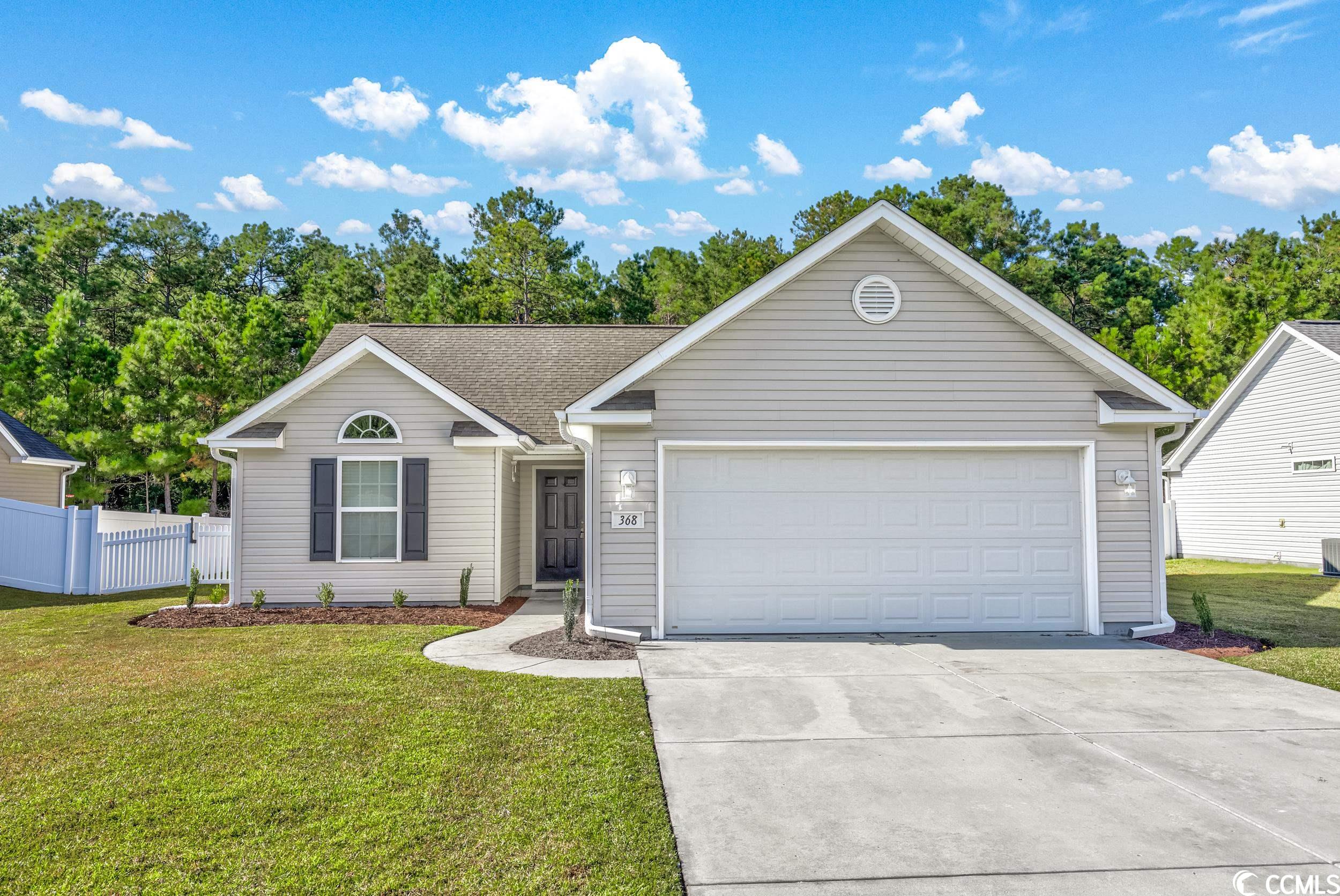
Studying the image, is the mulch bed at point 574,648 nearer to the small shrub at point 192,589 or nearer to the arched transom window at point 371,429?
the arched transom window at point 371,429

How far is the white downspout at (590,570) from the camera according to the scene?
8.88 meters

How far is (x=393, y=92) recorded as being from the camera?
20.4 meters

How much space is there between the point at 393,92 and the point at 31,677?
1758cm

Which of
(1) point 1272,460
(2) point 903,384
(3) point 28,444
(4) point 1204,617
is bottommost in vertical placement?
(4) point 1204,617

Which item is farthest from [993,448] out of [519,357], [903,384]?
[519,357]

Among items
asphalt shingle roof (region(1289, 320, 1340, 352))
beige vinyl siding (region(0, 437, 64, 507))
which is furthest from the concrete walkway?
asphalt shingle roof (region(1289, 320, 1340, 352))

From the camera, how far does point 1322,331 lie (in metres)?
17.2

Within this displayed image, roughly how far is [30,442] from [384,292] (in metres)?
24.2

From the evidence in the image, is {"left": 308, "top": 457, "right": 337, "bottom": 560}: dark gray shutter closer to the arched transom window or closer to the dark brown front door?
the arched transom window

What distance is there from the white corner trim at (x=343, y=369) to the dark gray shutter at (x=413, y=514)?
109 centimetres

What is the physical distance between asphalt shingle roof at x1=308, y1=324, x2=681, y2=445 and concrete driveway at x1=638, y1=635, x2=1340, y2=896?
7.25 metres

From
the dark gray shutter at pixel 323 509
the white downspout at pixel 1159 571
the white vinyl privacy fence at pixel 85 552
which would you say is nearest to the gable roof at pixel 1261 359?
the white downspout at pixel 1159 571

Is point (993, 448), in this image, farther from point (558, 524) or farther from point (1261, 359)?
point (1261, 359)

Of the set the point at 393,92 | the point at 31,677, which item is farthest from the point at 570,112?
the point at 31,677
